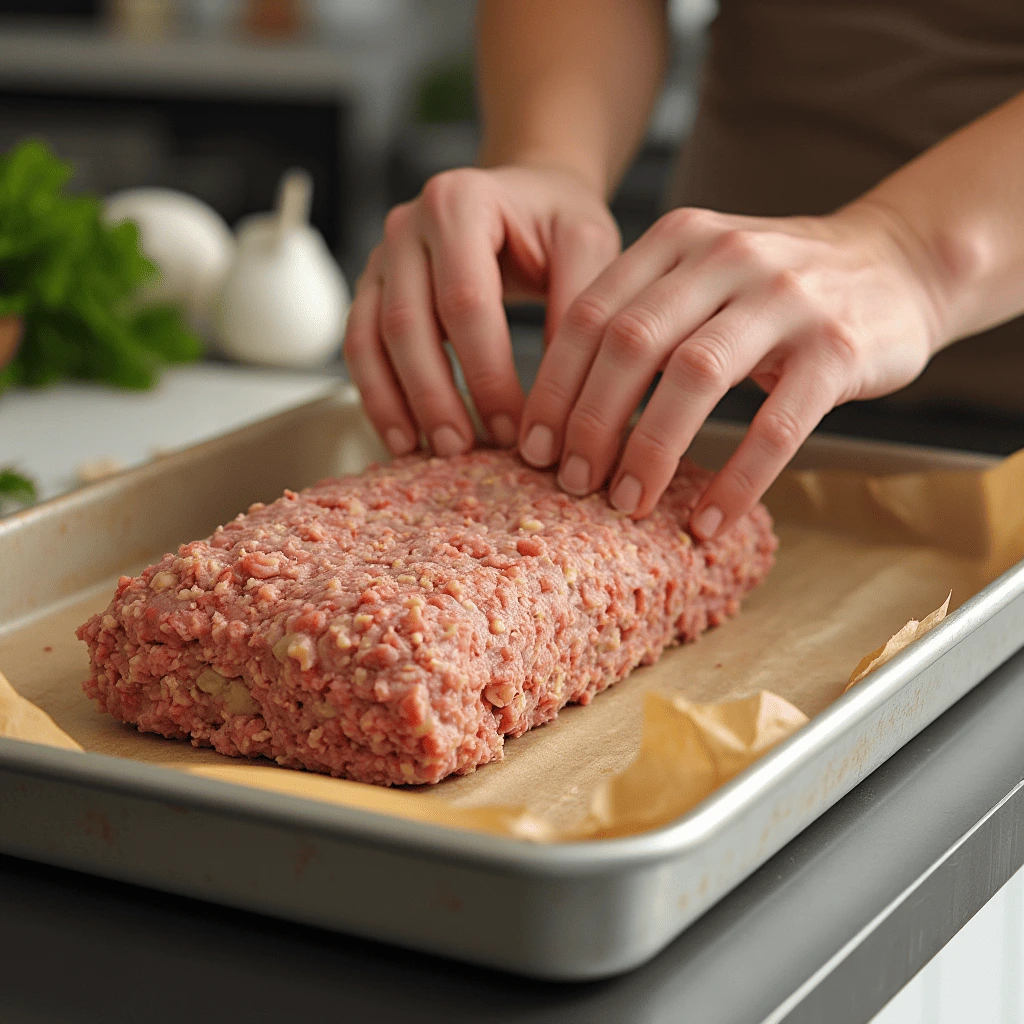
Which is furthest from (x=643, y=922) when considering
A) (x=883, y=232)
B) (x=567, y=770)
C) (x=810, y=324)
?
(x=883, y=232)

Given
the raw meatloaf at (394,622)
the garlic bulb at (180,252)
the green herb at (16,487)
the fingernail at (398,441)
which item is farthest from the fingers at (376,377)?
the garlic bulb at (180,252)

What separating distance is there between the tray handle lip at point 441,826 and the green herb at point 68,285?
1242 millimetres

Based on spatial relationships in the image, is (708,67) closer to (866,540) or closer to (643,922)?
(866,540)

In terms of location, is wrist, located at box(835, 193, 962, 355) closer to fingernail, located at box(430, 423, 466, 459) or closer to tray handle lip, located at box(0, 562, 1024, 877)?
fingernail, located at box(430, 423, 466, 459)

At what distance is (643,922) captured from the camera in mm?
586

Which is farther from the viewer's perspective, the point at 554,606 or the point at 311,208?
the point at 311,208

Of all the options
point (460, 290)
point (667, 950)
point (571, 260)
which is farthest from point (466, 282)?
point (667, 950)

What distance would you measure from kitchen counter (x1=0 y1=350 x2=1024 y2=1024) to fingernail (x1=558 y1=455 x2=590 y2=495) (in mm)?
357

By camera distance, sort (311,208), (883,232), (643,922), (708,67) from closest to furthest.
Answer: (643,922), (883,232), (708,67), (311,208)

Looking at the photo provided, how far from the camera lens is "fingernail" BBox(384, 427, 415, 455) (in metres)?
1.23

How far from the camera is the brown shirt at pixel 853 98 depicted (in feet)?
4.98

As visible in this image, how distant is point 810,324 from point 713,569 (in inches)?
8.9

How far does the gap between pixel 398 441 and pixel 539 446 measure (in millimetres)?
182

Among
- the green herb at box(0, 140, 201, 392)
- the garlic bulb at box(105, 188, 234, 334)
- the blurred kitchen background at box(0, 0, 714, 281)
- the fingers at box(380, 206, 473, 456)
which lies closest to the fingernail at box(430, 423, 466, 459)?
the fingers at box(380, 206, 473, 456)
